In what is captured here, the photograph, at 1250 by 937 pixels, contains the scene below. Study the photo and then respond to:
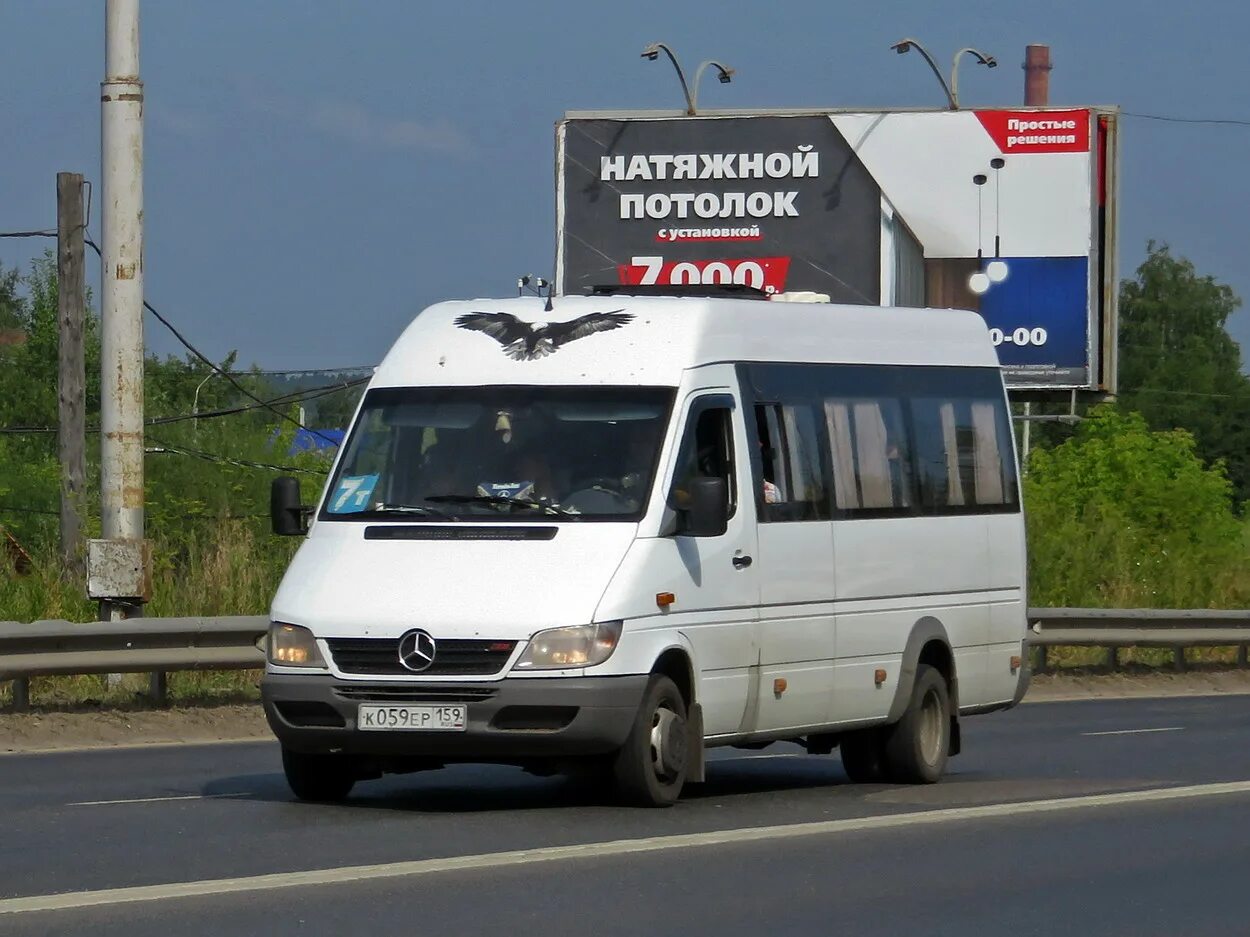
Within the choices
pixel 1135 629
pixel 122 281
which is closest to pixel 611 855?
pixel 122 281

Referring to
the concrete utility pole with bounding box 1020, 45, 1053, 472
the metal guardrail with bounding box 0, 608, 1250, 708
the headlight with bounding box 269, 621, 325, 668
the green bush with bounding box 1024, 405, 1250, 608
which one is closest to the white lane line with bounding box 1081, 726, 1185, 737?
the metal guardrail with bounding box 0, 608, 1250, 708

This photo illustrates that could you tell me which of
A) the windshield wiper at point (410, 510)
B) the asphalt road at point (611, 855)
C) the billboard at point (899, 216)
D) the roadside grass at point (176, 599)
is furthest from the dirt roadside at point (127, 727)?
the billboard at point (899, 216)

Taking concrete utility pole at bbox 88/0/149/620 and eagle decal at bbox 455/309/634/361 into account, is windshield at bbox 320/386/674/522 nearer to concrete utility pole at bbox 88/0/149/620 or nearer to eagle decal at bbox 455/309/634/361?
eagle decal at bbox 455/309/634/361

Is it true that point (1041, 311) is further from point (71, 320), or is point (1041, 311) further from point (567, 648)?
point (567, 648)

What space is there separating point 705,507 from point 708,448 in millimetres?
759

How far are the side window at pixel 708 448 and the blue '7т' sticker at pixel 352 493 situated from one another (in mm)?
1419

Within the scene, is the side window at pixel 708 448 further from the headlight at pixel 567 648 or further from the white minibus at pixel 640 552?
the headlight at pixel 567 648

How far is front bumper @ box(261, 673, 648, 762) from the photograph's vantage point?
10945 mm

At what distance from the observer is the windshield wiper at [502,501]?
1155 centimetres

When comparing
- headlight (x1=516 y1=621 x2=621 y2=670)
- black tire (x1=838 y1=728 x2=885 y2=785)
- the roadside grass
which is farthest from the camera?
the roadside grass

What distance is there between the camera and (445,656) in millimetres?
11000

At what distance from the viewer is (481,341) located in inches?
490

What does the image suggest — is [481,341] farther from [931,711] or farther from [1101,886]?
[1101,886]

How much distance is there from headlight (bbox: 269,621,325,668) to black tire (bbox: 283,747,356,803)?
0.53 m
